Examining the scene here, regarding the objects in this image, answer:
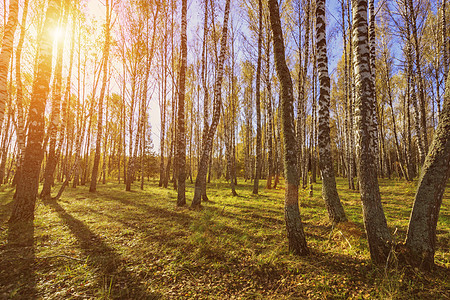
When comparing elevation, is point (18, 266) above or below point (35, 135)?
below

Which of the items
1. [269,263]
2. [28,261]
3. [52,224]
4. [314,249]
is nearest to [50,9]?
[52,224]

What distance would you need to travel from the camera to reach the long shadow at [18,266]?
2589 mm

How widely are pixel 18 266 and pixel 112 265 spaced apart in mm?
1615

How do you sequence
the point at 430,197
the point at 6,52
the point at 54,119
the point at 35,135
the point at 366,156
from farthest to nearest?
the point at 54,119
the point at 35,135
the point at 6,52
the point at 366,156
the point at 430,197

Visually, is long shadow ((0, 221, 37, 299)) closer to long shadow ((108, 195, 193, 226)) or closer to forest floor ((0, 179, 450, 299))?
forest floor ((0, 179, 450, 299))

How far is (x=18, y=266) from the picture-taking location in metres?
3.20

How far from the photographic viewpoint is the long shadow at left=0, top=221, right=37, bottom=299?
8.49 ft

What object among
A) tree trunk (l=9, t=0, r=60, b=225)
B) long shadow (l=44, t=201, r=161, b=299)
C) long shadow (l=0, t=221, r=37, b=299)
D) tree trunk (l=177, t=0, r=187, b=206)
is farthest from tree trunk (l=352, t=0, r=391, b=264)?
tree trunk (l=9, t=0, r=60, b=225)

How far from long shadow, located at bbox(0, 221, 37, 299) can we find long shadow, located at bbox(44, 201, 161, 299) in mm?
779

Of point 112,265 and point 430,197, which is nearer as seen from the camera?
point 430,197

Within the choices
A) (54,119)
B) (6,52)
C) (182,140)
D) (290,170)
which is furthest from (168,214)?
(54,119)

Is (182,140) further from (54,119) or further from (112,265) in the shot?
(54,119)

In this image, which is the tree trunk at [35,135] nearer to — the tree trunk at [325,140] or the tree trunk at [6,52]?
the tree trunk at [6,52]

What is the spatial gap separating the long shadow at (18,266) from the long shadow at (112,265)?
0.78 metres
